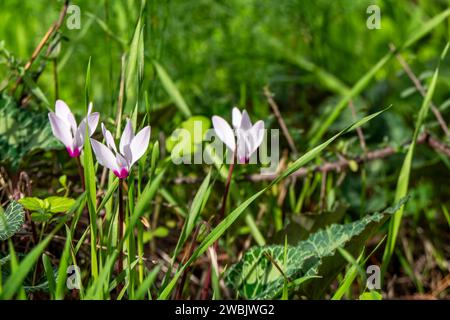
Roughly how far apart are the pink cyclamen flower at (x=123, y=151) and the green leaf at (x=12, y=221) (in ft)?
0.56

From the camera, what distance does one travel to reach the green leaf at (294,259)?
1.32 metres

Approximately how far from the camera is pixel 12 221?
1168 millimetres

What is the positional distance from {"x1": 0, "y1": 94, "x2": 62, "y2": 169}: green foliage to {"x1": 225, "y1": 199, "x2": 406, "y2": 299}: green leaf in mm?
538

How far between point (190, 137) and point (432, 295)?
77cm

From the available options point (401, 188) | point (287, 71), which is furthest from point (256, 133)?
point (287, 71)

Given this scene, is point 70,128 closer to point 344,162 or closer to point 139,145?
point 139,145

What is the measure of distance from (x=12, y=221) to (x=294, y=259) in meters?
0.52

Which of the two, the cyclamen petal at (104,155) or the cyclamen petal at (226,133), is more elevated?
the cyclamen petal at (226,133)

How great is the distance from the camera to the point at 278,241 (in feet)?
5.13

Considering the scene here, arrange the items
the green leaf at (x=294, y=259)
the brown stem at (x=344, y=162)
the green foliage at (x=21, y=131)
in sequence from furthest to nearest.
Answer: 1. the brown stem at (x=344, y=162)
2. the green foliage at (x=21, y=131)
3. the green leaf at (x=294, y=259)

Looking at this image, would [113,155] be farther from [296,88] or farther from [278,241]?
[296,88]

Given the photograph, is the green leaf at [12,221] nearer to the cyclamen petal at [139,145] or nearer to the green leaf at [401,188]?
the cyclamen petal at [139,145]

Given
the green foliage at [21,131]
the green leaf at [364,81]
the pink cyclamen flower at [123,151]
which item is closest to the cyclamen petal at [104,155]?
the pink cyclamen flower at [123,151]
